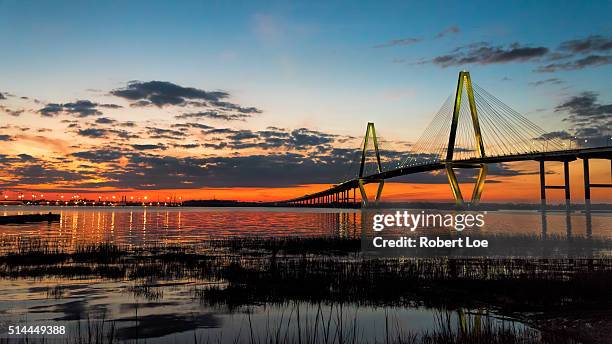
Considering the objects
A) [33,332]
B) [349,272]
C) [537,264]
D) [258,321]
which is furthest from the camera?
[537,264]

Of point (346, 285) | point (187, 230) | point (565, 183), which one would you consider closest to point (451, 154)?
point (565, 183)

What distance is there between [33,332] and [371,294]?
9693 mm

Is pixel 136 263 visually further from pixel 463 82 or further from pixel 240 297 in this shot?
pixel 463 82

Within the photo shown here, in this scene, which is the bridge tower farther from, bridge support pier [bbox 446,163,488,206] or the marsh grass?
the marsh grass

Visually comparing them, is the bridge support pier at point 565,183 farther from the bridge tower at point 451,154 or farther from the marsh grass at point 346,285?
the marsh grass at point 346,285

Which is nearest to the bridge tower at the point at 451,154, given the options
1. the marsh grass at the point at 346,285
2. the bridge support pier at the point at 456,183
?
the bridge support pier at the point at 456,183

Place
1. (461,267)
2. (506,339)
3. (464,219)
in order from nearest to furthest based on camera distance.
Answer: (506,339), (461,267), (464,219)

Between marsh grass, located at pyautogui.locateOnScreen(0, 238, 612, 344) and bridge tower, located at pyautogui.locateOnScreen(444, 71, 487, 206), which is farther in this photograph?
bridge tower, located at pyautogui.locateOnScreen(444, 71, 487, 206)

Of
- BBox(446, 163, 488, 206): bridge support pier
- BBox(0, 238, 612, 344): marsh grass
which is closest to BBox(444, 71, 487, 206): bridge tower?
BBox(446, 163, 488, 206): bridge support pier

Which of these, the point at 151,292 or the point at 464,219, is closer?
the point at 151,292

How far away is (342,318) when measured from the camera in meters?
12.6

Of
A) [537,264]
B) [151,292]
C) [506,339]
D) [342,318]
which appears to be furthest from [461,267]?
[151,292]

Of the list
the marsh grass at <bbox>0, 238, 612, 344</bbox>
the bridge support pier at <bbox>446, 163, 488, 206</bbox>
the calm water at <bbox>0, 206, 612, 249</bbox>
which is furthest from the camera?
the bridge support pier at <bbox>446, 163, 488, 206</bbox>

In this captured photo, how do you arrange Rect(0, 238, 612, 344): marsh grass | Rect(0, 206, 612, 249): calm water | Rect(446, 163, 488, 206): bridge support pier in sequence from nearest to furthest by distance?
Rect(0, 238, 612, 344): marsh grass → Rect(0, 206, 612, 249): calm water → Rect(446, 163, 488, 206): bridge support pier
